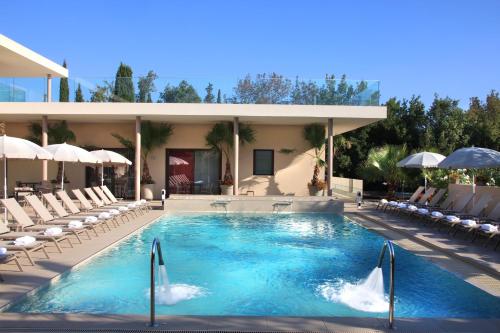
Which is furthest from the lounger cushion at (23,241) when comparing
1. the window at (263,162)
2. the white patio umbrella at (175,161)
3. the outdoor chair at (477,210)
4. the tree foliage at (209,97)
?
the window at (263,162)

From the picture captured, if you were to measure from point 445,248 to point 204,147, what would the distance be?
14340 millimetres

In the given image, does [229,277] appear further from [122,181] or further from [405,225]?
[122,181]

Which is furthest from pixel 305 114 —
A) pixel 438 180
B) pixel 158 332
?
pixel 158 332

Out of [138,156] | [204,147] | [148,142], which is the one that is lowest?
[138,156]

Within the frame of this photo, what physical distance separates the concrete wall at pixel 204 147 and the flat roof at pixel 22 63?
3499 mm

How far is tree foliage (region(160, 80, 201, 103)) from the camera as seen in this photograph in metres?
20.0

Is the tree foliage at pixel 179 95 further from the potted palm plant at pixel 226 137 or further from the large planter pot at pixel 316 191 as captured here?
the large planter pot at pixel 316 191

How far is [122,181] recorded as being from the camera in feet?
76.2

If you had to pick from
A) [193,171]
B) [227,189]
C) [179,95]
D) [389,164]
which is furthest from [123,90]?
[389,164]

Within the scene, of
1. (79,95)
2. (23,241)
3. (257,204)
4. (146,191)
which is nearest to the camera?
(23,241)

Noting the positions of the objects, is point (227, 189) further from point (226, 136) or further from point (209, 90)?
point (209, 90)

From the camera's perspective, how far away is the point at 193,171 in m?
23.2

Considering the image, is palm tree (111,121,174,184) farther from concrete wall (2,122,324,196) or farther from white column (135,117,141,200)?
white column (135,117,141,200)

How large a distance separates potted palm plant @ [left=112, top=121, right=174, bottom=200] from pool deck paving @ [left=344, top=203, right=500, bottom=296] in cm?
986
